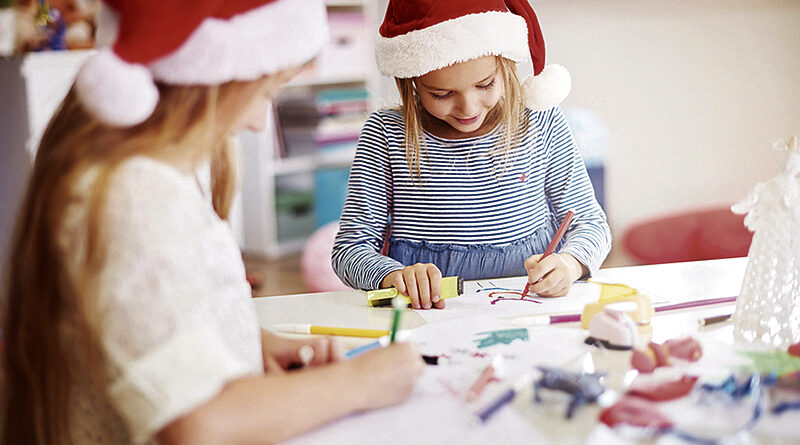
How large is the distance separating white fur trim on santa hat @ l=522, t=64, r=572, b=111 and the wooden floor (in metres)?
1.49

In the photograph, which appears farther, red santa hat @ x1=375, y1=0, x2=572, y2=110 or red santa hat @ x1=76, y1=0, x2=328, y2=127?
red santa hat @ x1=375, y1=0, x2=572, y2=110

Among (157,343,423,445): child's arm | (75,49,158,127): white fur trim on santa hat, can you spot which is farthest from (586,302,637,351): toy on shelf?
(75,49,158,127): white fur trim on santa hat

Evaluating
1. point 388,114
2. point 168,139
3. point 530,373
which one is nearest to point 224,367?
point 168,139

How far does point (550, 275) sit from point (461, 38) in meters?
0.37

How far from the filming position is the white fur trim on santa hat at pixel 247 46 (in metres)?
0.64

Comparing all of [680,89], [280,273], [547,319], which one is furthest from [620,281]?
[280,273]

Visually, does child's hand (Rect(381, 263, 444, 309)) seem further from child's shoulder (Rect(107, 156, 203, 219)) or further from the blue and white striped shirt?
child's shoulder (Rect(107, 156, 203, 219))

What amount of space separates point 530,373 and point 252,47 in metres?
0.40

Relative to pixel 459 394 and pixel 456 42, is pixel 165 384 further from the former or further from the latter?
pixel 456 42

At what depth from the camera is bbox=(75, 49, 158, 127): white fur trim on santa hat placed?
61cm

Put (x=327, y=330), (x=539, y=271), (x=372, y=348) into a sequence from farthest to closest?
(x=539, y=271) < (x=327, y=330) < (x=372, y=348)

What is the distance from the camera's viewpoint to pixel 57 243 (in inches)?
24.3

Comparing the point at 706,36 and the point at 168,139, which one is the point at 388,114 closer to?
the point at 168,139

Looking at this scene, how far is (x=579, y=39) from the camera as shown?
2.67 m
